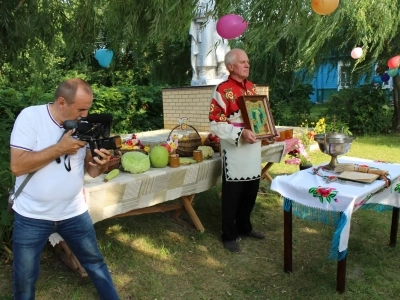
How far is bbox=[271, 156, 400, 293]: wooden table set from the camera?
2643mm

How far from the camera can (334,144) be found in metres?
3.05

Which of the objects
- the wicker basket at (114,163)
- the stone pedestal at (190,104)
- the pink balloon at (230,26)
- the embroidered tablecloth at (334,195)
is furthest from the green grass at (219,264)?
the stone pedestal at (190,104)

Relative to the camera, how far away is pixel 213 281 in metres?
3.21

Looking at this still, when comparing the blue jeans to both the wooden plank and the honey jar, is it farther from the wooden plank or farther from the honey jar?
the honey jar

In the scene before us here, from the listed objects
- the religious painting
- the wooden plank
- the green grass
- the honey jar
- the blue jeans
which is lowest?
the green grass

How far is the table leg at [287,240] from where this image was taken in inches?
124

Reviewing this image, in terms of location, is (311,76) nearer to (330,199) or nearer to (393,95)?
(393,95)

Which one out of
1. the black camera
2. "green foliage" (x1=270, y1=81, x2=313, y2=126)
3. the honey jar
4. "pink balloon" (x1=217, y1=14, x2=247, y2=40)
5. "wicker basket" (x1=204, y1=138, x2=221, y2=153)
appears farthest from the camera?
"green foliage" (x1=270, y1=81, x2=313, y2=126)

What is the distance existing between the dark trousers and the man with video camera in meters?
1.55

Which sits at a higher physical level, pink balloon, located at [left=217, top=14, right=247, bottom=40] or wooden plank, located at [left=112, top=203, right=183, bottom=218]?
pink balloon, located at [left=217, top=14, right=247, bottom=40]

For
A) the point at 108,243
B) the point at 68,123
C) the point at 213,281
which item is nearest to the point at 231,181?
the point at 213,281

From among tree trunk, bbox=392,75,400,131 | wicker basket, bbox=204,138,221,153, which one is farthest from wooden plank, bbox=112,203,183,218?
tree trunk, bbox=392,75,400,131

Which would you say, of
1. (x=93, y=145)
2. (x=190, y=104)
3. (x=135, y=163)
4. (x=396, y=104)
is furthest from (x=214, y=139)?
(x=396, y=104)

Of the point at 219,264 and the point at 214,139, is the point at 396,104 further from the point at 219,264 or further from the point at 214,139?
the point at 219,264
